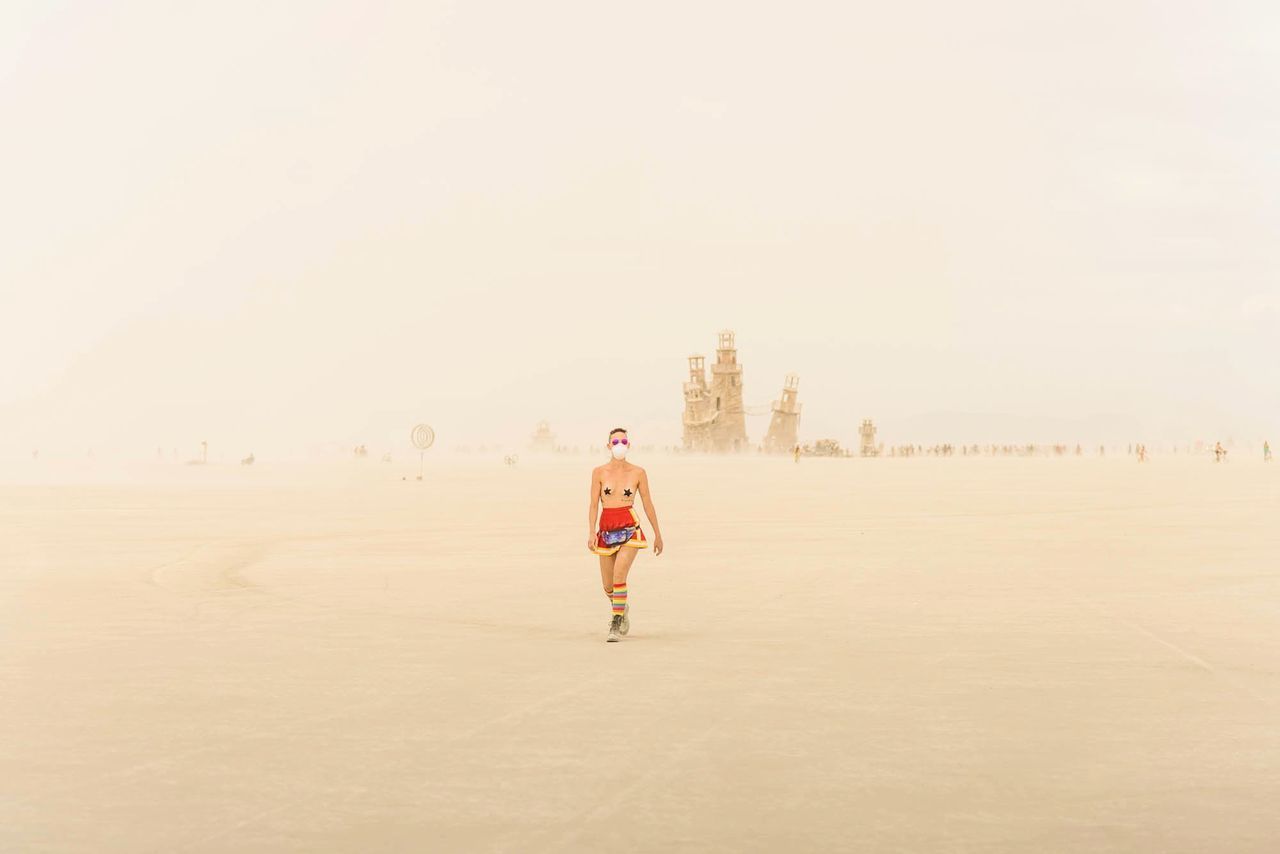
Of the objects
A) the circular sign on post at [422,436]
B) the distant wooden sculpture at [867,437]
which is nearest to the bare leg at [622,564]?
the circular sign on post at [422,436]

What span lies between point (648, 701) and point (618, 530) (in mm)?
3272

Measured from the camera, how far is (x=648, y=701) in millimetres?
9445

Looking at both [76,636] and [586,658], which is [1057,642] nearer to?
[586,658]

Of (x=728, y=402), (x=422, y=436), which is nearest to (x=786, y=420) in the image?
(x=728, y=402)

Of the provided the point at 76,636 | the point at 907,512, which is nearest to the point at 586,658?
the point at 76,636

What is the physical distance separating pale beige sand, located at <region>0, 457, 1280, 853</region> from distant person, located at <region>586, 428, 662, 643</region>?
0.44 metres

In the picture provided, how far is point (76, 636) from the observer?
1282 centimetres

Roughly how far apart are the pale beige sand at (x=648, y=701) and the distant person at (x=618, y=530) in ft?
1.46

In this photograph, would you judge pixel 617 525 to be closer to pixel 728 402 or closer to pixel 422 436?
pixel 422 436

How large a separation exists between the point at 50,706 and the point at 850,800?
597cm

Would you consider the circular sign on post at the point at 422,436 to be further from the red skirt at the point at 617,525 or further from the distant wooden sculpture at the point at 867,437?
the distant wooden sculpture at the point at 867,437


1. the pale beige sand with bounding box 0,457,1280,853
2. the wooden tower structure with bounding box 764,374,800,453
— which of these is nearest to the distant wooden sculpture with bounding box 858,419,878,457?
the wooden tower structure with bounding box 764,374,800,453

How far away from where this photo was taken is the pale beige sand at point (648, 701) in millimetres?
6445

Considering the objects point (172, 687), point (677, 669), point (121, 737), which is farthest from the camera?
point (677, 669)
